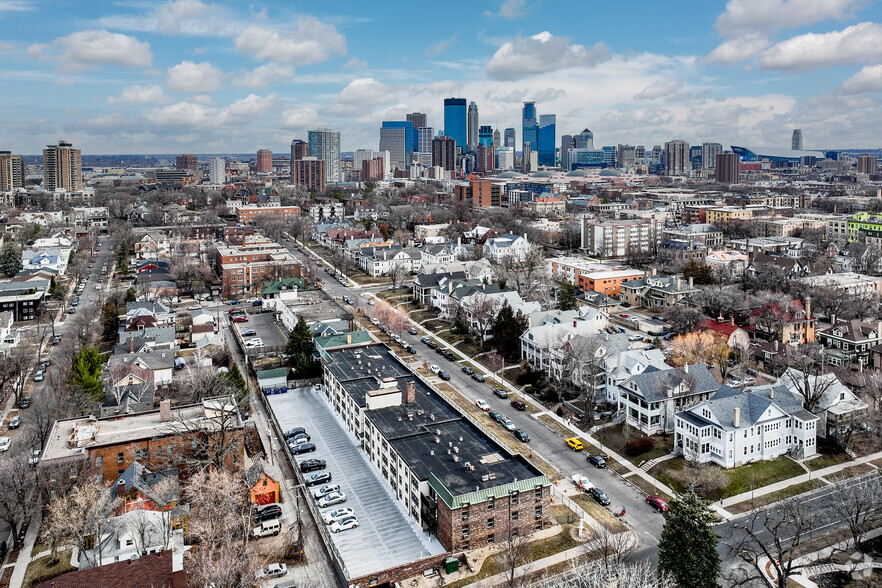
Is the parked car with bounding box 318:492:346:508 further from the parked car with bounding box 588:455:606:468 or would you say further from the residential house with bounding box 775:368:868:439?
the residential house with bounding box 775:368:868:439

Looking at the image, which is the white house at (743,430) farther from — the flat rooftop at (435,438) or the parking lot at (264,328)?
the parking lot at (264,328)

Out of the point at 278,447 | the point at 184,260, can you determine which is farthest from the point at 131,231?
the point at 278,447

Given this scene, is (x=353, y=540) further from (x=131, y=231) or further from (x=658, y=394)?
(x=131, y=231)

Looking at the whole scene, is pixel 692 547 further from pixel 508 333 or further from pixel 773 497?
pixel 508 333

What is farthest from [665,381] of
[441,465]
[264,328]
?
[264,328]

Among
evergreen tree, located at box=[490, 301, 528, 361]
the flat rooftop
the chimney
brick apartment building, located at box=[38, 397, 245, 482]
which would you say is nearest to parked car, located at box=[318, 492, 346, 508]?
the flat rooftop

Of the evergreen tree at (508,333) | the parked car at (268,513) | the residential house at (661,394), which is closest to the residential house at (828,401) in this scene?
the residential house at (661,394)
